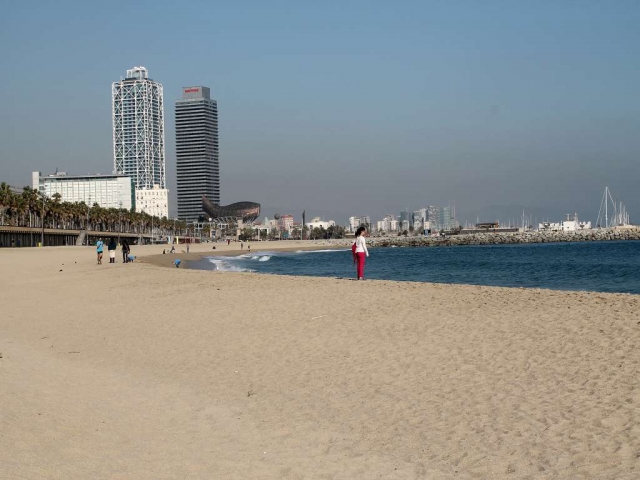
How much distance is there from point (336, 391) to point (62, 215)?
110 m

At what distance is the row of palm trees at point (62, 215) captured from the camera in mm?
90125

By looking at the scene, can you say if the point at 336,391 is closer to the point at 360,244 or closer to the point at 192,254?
the point at 360,244

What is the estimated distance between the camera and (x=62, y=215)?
110m

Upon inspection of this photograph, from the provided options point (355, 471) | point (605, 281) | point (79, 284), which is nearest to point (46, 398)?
point (355, 471)

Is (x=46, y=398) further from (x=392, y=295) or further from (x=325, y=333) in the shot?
(x=392, y=295)

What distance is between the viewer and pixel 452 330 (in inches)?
448

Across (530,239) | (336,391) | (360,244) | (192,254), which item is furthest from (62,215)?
(336,391)

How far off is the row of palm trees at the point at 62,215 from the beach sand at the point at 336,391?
82.6 m

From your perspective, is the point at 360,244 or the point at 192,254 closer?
the point at 360,244

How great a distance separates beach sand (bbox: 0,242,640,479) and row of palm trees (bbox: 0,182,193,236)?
271 ft

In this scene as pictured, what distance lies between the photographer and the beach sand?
5918 millimetres

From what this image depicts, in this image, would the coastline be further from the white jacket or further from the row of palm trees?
the white jacket

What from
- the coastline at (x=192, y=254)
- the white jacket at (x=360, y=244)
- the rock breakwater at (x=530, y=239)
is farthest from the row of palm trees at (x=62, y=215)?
the white jacket at (x=360, y=244)

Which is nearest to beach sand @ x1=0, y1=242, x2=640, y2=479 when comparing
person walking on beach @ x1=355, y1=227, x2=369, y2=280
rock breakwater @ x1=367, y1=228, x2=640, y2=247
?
person walking on beach @ x1=355, y1=227, x2=369, y2=280
